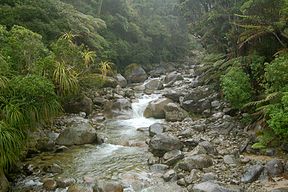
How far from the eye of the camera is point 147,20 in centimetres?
3372

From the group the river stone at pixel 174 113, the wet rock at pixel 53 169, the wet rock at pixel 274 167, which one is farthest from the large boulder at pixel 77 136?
the wet rock at pixel 274 167

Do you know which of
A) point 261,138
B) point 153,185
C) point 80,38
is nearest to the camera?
point 153,185

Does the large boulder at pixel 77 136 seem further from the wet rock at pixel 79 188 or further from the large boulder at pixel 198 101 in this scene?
the large boulder at pixel 198 101

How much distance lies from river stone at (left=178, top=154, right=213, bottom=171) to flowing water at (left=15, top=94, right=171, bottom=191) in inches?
34.2

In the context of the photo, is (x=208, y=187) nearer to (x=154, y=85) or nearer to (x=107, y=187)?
(x=107, y=187)

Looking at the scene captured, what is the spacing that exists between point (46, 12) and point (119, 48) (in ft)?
34.8

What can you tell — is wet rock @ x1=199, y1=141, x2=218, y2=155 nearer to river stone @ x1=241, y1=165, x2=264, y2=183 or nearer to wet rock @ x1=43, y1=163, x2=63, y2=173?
river stone @ x1=241, y1=165, x2=264, y2=183

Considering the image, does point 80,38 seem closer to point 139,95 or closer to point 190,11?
point 139,95

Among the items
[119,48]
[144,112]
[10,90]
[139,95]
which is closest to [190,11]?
[119,48]

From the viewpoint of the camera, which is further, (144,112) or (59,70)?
(144,112)

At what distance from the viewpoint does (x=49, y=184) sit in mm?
8789

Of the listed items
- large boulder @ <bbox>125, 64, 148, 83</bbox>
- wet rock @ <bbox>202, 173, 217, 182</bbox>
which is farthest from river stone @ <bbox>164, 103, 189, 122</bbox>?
large boulder @ <bbox>125, 64, 148, 83</bbox>

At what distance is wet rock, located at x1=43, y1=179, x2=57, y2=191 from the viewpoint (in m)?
8.65

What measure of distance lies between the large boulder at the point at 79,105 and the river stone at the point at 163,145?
608cm
